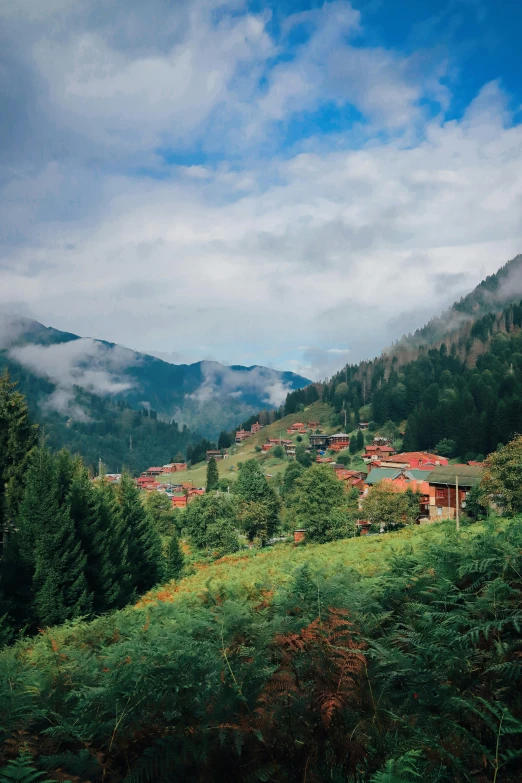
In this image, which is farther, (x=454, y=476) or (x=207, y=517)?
(x=207, y=517)

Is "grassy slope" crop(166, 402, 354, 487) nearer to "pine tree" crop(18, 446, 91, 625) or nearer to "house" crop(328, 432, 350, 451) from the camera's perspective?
"house" crop(328, 432, 350, 451)

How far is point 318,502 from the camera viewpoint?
1857 inches

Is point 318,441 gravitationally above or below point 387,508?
above

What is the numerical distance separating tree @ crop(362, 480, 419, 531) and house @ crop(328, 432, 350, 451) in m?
98.5

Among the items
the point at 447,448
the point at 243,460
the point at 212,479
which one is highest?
the point at 447,448

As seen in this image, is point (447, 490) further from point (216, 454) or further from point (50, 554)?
point (216, 454)

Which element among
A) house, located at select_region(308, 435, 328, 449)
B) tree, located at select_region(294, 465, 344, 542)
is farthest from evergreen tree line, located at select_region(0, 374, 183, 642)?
house, located at select_region(308, 435, 328, 449)

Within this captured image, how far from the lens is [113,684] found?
4961mm

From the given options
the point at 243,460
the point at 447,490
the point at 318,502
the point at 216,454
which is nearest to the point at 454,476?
the point at 447,490

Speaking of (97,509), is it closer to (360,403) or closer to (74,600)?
(74,600)

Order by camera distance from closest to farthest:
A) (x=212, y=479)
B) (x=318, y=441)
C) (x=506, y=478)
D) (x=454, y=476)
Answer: (x=506, y=478)
(x=454, y=476)
(x=212, y=479)
(x=318, y=441)

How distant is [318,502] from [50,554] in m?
31.4

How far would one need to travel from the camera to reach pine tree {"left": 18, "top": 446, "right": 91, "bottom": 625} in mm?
19031

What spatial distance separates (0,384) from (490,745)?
33538 millimetres
